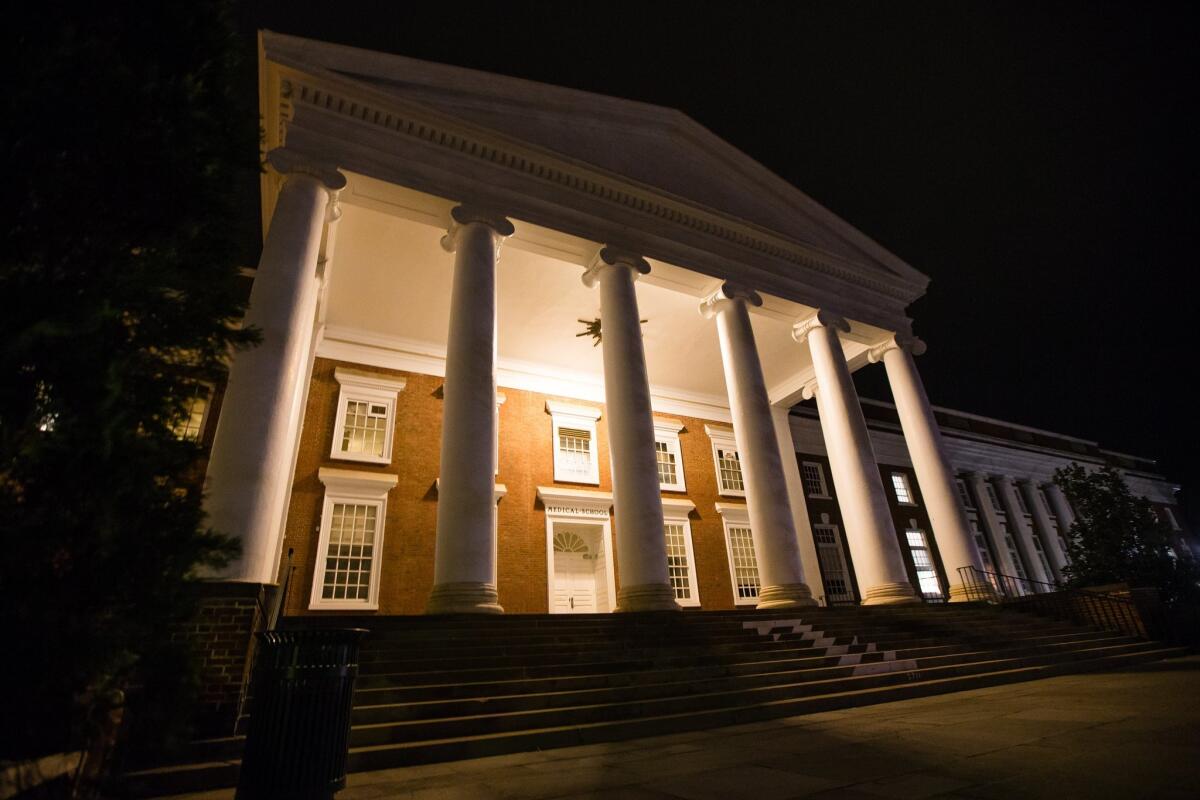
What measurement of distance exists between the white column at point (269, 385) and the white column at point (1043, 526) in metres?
38.8

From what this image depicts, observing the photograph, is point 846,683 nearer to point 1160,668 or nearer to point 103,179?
point 1160,668

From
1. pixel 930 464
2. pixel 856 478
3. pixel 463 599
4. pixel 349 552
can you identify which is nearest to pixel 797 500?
pixel 930 464

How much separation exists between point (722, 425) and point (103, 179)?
2293 cm

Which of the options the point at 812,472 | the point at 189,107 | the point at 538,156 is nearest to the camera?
the point at 189,107

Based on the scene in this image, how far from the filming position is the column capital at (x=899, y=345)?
19109mm

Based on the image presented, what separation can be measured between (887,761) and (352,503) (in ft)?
51.3

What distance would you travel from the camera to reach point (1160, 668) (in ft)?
32.3

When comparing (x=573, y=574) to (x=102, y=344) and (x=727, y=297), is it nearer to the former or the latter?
(x=727, y=297)

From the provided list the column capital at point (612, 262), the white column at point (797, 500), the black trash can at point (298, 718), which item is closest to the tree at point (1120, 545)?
the white column at point (797, 500)

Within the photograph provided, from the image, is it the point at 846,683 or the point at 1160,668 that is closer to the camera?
the point at 846,683

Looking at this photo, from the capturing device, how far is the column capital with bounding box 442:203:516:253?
12656 millimetres

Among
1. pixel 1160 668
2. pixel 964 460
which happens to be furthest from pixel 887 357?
pixel 964 460

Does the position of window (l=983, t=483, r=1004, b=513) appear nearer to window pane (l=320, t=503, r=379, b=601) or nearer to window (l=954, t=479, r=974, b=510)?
window (l=954, t=479, r=974, b=510)

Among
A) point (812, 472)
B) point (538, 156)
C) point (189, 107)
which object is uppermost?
point (538, 156)
